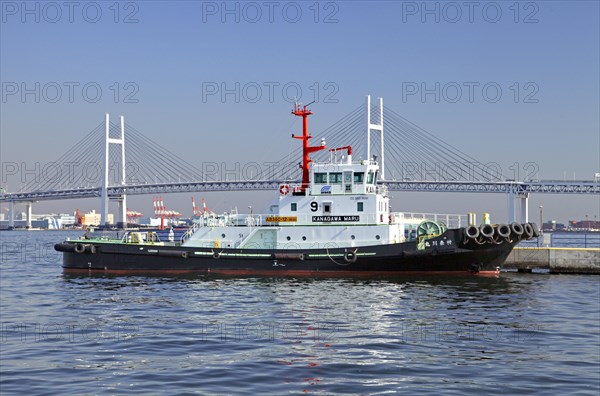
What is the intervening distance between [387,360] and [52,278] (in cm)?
2323

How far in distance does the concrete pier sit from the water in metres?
6.68

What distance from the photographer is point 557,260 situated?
34.1 m

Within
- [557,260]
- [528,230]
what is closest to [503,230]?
[528,230]

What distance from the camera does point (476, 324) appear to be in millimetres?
17766

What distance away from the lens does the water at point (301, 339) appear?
11.9 meters

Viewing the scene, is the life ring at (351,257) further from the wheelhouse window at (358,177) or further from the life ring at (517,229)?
the life ring at (517,229)

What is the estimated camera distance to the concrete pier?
110 feet

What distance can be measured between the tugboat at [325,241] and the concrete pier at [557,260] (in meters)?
4.40

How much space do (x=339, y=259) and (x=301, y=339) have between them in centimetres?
1510

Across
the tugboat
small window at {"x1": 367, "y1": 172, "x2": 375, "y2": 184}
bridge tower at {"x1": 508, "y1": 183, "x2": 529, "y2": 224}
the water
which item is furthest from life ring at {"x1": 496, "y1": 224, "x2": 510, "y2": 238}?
bridge tower at {"x1": 508, "y1": 183, "x2": 529, "y2": 224}

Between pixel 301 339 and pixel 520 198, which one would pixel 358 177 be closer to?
pixel 301 339

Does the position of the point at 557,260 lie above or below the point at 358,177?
below

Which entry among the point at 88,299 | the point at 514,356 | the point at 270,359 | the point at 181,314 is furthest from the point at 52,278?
the point at 514,356

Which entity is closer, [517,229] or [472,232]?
[472,232]
